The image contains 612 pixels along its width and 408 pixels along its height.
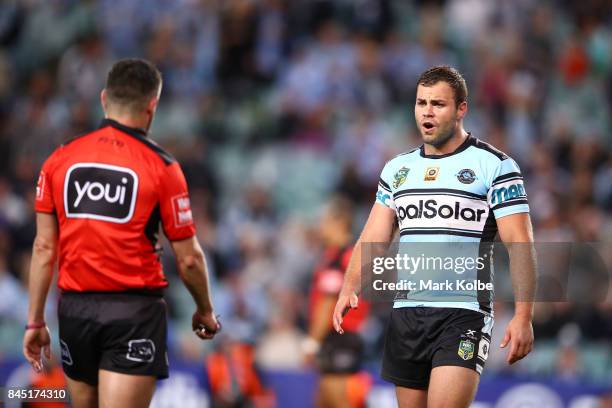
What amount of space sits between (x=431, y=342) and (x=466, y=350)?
223 millimetres

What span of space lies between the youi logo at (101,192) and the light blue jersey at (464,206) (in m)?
1.59

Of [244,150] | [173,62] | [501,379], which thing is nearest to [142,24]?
[173,62]

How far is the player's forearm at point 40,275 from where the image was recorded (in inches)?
232

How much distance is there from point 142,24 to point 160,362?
11012mm

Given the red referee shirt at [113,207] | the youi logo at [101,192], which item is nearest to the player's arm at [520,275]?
the red referee shirt at [113,207]

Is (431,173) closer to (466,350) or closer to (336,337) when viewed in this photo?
(466,350)

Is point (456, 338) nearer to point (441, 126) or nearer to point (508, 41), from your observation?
point (441, 126)

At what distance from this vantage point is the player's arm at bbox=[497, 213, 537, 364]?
562 cm

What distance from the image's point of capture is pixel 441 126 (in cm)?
599

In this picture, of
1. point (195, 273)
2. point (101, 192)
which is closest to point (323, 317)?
point (195, 273)

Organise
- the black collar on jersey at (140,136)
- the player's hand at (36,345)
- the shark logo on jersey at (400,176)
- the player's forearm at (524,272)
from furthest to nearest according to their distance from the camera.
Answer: the shark logo on jersey at (400,176) < the player's hand at (36,345) < the black collar on jersey at (140,136) < the player's forearm at (524,272)

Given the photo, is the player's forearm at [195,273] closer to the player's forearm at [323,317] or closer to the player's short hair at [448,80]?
the player's short hair at [448,80]

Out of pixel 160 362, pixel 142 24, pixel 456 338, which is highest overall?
pixel 142 24

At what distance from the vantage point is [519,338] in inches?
220
